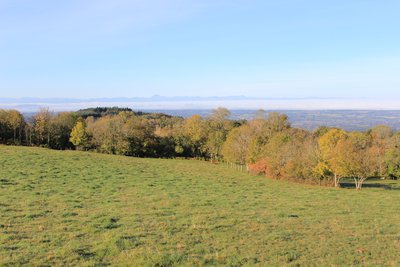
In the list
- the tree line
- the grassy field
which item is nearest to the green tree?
the tree line

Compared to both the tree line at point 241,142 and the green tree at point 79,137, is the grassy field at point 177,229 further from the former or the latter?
the green tree at point 79,137

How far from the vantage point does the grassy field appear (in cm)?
1002

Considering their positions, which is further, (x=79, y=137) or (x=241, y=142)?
(x=79, y=137)

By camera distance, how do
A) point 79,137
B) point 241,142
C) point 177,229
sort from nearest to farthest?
point 177,229 → point 241,142 → point 79,137

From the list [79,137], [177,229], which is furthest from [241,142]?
[177,229]

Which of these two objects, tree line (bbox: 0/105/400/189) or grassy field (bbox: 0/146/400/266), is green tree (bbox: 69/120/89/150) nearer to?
tree line (bbox: 0/105/400/189)

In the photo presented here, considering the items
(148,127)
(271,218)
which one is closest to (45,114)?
(148,127)

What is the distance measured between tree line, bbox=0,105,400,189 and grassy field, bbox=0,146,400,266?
58.5 feet

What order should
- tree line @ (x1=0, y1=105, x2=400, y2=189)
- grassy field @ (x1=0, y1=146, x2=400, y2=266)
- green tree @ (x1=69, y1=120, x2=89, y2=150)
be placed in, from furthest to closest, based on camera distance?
green tree @ (x1=69, y1=120, x2=89, y2=150), tree line @ (x1=0, y1=105, x2=400, y2=189), grassy field @ (x1=0, y1=146, x2=400, y2=266)

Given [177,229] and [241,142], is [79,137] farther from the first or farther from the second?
[177,229]

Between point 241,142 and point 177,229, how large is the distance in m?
44.2

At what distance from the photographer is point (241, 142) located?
2237 inches

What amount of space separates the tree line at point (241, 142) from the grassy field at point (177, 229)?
17.8m

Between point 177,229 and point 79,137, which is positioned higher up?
point 177,229
